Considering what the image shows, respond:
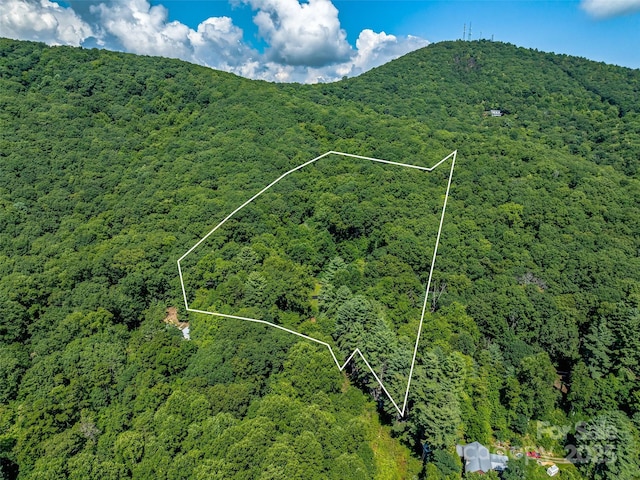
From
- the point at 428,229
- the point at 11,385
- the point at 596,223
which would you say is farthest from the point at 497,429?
the point at 11,385

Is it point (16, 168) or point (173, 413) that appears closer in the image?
point (173, 413)

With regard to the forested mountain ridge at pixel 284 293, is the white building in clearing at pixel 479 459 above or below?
below

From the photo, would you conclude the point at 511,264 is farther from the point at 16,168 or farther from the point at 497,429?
the point at 16,168

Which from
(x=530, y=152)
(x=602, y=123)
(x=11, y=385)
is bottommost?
(x=11, y=385)

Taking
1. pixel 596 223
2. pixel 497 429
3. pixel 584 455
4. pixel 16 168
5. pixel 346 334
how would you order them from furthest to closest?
pixel 16 168 < pixel 596 223 < pixel 346 334 < pixel 497 429 < pixel 584 455

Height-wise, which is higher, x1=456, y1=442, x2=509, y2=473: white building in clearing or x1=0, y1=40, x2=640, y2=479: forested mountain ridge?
x1=0, y1=40, x2=640, y2=479: forested mountain ridge

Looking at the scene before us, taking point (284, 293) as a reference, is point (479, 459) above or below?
below

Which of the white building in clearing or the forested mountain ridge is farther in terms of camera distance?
the white building in clearing

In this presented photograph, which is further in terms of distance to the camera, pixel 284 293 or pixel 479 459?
pixel 284 293
